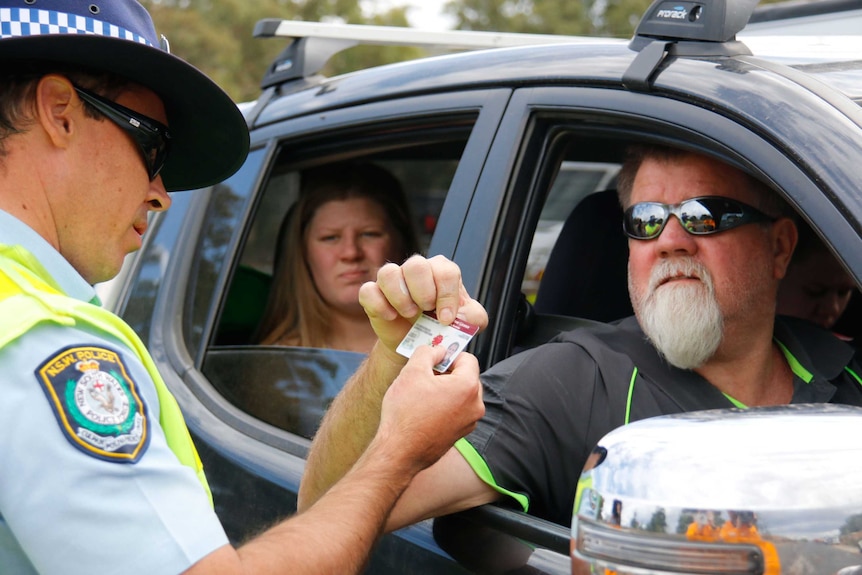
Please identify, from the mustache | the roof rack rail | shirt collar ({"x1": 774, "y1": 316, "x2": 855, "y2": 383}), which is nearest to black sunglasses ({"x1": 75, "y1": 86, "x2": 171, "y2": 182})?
the mustache

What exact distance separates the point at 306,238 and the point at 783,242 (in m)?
1.85

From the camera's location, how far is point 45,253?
4.94 ft

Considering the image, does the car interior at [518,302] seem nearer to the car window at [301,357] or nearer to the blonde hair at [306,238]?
the car window at [301,357]

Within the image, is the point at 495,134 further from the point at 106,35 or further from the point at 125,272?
the point at 125,272

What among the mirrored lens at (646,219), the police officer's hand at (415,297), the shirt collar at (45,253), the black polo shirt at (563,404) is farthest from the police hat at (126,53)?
the mirrored lens at (646,219)

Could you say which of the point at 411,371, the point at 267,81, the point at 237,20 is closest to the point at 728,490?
the point at 411,371

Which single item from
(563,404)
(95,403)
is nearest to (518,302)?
(563,404)

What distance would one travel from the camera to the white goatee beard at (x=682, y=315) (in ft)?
7.24

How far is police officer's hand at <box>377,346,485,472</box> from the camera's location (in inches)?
65.9

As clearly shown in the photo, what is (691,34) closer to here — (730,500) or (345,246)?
(730,500)

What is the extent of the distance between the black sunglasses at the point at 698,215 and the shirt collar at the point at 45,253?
1.19 meters

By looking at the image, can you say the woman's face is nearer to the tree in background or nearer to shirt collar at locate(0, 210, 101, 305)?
shirt collar at locate(0, 210, 101, 305)

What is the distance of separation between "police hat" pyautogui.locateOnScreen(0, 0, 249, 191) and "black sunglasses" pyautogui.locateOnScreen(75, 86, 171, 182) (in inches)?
2.1

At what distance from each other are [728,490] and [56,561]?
0.75 meters
